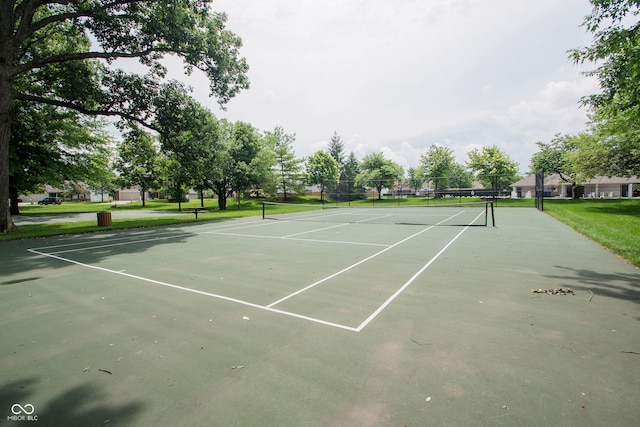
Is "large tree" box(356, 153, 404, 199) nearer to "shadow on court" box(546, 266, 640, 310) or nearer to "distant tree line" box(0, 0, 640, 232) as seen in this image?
"distant tree line" box(0, 0, 640, 232)

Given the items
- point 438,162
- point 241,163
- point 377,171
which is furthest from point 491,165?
point 241,163

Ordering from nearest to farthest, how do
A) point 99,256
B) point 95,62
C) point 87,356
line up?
point 87,356, point 99,256, point 95,62

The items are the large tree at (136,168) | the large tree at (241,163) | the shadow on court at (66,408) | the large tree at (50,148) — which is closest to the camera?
the shadow on court at (66,408)

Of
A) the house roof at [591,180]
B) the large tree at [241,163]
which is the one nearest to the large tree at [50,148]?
the large tree at [241,163]

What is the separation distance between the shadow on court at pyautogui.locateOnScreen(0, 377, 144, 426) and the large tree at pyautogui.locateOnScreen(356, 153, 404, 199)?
A: 5032 centimetres

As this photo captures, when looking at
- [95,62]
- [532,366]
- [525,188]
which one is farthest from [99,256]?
[525,188]

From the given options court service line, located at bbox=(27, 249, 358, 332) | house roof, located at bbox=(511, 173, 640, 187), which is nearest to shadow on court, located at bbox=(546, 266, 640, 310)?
court service line, located at bbox=(27, 249, 358, 332)

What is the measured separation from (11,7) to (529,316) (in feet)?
74.1

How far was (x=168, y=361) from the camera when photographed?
3.34 m

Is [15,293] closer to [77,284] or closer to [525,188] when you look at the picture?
[77,284]

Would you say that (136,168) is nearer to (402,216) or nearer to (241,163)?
(241,163)

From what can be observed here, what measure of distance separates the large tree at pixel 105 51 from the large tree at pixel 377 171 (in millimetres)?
36673

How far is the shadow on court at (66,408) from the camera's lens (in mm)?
2445

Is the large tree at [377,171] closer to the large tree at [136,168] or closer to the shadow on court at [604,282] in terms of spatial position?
the large tree at [136,168]
